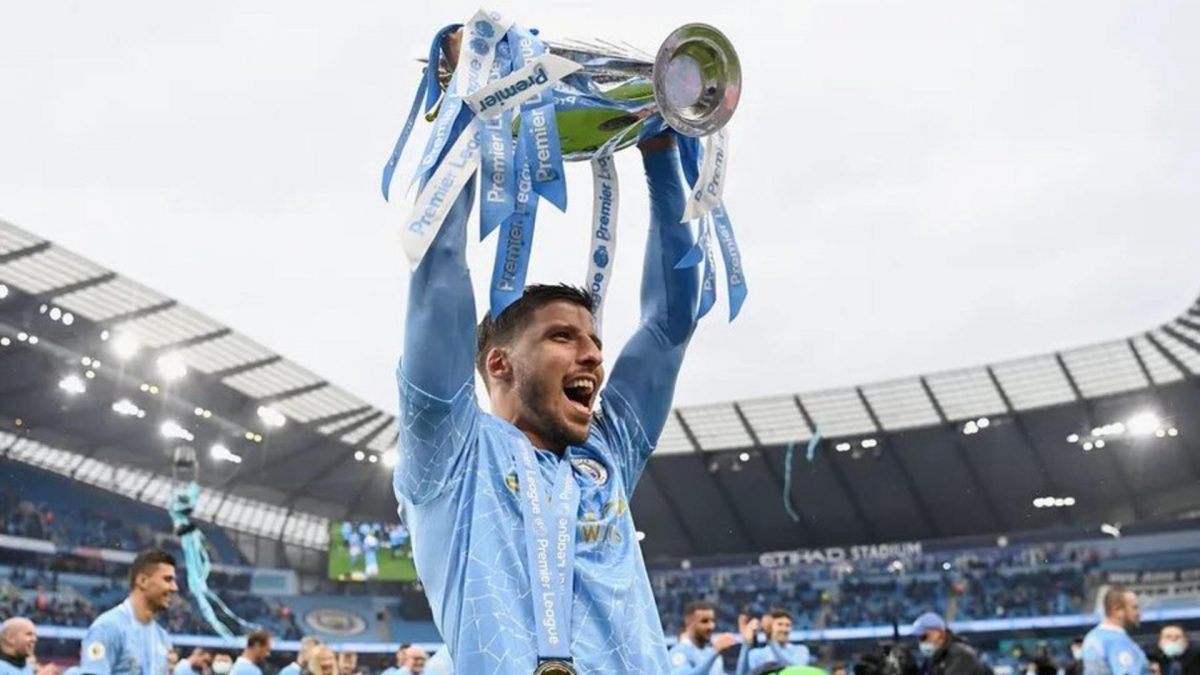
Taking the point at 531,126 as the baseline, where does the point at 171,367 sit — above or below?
above

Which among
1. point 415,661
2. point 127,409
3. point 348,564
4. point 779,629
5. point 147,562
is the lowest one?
point 147,562

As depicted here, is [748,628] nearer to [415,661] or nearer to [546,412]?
[415,661]

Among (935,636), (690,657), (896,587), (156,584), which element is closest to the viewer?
(156,584)

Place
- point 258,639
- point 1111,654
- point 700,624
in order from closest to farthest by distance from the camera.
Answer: point 1111,654 → point 700,624 → point 258,639

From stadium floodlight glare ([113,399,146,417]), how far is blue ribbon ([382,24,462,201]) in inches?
1277

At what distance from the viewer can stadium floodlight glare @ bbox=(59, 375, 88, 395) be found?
30312 millimetres

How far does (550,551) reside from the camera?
1.91 m

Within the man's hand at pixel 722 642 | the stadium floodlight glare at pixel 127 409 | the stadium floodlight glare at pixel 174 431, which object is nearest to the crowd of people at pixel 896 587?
the stadium floodlight glare at pixel 174 431

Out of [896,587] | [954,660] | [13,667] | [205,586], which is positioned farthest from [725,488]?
[13,667]

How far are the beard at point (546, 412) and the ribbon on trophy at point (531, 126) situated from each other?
17 centimetres

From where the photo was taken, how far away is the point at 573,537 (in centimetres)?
195

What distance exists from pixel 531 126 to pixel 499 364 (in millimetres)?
447

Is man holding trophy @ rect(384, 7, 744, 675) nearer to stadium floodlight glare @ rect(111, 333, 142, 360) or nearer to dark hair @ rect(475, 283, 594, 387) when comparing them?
dark hair @ rect(475, 283, 594, 387)

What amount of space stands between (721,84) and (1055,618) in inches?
1320
